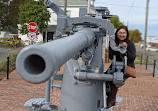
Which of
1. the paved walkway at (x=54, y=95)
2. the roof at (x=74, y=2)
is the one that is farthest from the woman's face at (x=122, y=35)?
the roof at (x=74, y=2)

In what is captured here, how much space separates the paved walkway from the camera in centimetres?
700

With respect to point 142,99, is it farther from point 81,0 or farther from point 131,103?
point 81,0

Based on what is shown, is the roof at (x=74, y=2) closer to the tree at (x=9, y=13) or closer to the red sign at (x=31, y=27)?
the tree at (x=9, y=13)

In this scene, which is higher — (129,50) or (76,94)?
(129,50)

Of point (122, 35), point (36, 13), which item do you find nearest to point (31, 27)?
point (122, 35)

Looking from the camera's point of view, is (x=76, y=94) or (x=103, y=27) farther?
(x=76, y=94)

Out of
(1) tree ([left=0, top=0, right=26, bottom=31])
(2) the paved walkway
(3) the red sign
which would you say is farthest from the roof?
(2) the paved walkway

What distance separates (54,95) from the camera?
26.2 feet

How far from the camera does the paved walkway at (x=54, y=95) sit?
23.0 feet

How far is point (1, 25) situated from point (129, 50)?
38.8 meters

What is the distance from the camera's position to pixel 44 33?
35.1m

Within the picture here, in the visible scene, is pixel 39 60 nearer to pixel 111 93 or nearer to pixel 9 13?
pixel 111 93

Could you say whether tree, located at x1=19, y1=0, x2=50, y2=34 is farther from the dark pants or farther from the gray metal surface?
the gray metal surface

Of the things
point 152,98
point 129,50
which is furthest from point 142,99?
point 129,50
